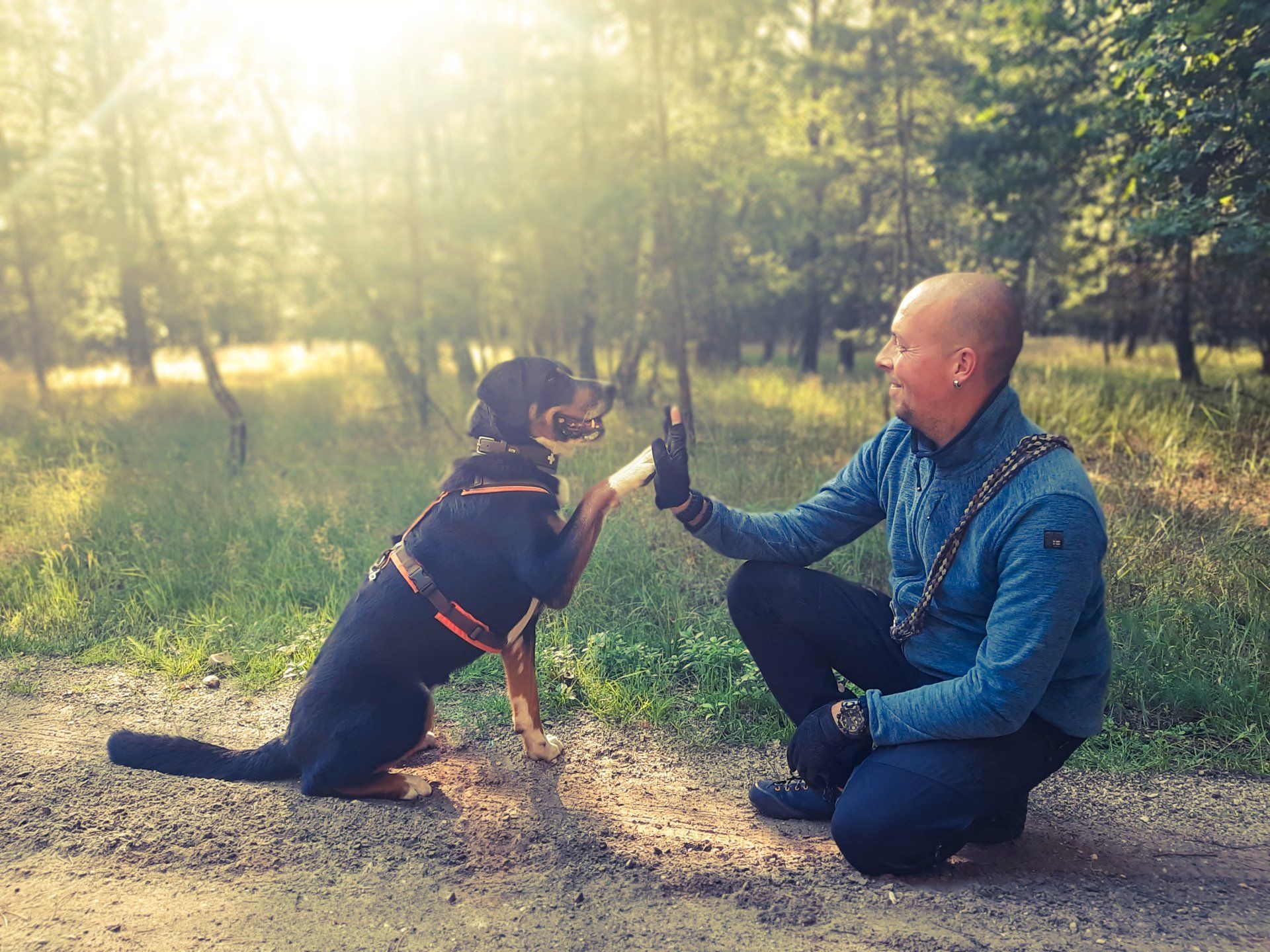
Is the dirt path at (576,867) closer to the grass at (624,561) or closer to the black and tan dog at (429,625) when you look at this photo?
the black and tan dog at (429,625)

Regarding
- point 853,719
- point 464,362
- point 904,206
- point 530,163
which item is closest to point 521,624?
point 853,719

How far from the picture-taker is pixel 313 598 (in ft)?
15.1

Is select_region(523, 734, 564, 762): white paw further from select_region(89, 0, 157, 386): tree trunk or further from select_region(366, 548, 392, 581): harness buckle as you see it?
select_region(89, 0, 157, 386): tree trunk

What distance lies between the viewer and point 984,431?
2.27 metres

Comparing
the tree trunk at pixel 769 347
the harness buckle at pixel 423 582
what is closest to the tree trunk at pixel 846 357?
the tree trunk at pixel 769 347

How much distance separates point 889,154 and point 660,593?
9.53 meters

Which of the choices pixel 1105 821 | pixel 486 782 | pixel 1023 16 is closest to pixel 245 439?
pixel 486 782

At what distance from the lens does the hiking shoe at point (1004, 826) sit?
2.37m

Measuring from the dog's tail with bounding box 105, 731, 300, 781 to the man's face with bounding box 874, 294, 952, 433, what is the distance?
2293 millimetres

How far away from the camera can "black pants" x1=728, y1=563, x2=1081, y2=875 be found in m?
2.15

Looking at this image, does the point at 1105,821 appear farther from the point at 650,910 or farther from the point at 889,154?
the point at 889,154

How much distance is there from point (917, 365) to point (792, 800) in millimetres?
1473

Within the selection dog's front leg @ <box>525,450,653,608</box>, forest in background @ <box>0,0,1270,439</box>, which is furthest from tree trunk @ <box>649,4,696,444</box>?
dog's front leg @ <box>525,450,653,608</box>

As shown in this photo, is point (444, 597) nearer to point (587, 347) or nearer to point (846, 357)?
point (587, 347)
